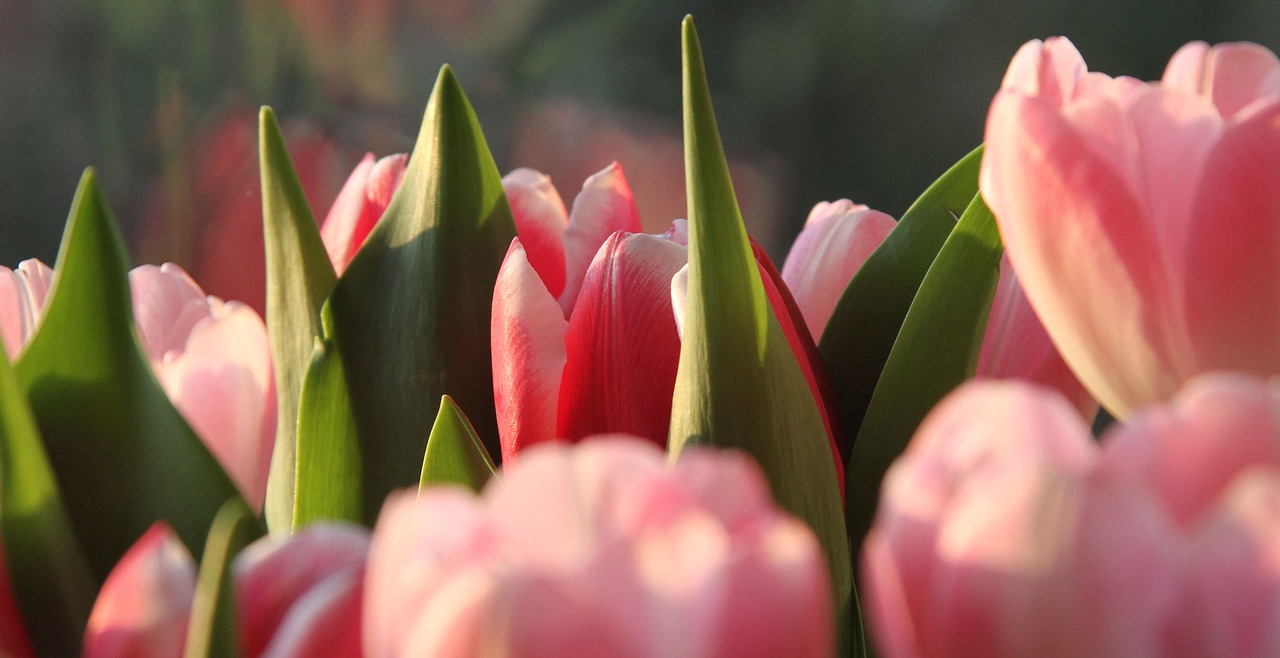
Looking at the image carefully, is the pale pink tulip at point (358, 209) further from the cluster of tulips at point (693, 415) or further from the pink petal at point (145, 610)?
the pink petal at point (145, 610)

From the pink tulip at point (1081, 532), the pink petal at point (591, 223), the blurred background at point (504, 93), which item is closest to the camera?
the pink tulip at point (1081, 532)

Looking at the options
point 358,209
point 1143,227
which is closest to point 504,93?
point 358,209

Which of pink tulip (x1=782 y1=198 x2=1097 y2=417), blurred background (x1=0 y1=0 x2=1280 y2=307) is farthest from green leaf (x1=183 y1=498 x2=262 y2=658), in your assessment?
blurred background (x1=0 y1=0 x2=1280 y2=307)

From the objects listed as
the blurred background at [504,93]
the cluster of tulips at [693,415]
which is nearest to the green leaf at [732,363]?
the cluster of tulips at [693,415]

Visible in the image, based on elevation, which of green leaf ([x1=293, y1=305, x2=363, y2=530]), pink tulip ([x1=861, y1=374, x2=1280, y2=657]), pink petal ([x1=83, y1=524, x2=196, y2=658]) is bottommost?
green leaf ([x1=293, y1=305, x2=363, y2=530])

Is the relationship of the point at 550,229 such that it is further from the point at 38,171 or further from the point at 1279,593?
the point at 38,171

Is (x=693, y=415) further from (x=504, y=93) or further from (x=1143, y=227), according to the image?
(x=504, y=93)

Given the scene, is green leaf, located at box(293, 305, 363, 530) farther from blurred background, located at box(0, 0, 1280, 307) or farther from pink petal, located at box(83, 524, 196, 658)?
blurred background, located at box(0, 0, 1280, 307)
